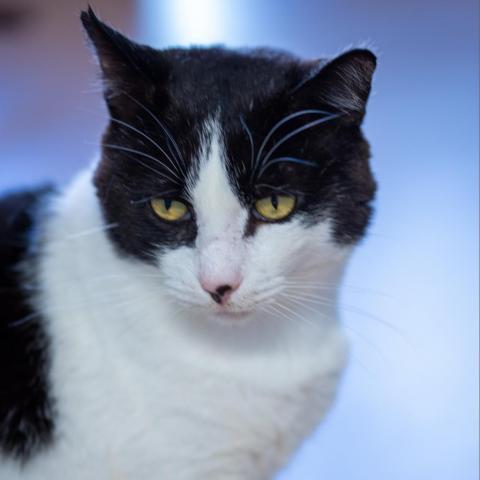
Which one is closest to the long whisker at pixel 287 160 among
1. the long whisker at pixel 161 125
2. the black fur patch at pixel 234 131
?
the black fur patch at pixel 234 131

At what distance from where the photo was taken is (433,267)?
75.1 inches

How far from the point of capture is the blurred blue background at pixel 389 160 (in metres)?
1.64

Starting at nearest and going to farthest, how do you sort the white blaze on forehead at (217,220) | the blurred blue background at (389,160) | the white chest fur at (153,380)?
the white blaze on forehead at (217,220) < the white chest fur at (153,380) < the blurred blue background at (389,160)

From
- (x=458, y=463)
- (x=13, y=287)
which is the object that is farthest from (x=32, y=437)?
(x=458, y=463)

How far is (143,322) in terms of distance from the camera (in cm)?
122

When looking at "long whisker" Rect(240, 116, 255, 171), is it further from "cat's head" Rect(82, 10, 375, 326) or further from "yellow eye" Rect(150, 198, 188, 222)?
→ "yellow eye" Rect(150, 198, 188, 222)

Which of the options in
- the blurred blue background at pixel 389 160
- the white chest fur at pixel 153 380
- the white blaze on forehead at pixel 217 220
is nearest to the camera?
the white blaze on forehead at pixel 217 220

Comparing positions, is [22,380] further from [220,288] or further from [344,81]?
[344,81]

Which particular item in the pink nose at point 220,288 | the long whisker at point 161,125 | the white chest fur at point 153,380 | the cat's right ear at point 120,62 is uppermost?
the cat's right ear at point 120,62

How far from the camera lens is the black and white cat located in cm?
107

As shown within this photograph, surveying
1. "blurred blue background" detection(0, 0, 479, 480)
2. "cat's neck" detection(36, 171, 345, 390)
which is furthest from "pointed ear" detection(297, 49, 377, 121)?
"blurred blue background" detection(0, 0, 479, 480)

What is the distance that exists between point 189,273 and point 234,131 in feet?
0.63

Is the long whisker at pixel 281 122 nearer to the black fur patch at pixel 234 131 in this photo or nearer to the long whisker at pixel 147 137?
the black fur patch at pixel 234 131

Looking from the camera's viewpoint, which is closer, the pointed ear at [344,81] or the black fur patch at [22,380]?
the pointed ear at [344,81]
